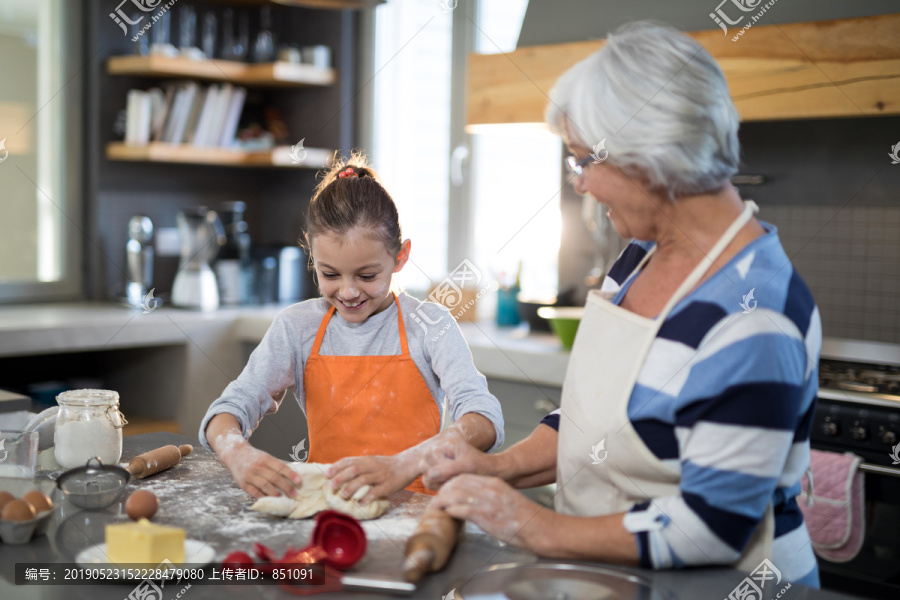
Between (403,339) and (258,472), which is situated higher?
(403,339)

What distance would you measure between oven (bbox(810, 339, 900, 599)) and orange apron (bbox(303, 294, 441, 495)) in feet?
3.57

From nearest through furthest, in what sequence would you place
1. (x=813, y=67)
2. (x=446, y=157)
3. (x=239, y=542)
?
(x=239, y=542) → (x=813, y=67) → (x=446, y=157)

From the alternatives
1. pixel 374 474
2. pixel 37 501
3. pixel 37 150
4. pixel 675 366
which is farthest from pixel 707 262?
pixel 37 150

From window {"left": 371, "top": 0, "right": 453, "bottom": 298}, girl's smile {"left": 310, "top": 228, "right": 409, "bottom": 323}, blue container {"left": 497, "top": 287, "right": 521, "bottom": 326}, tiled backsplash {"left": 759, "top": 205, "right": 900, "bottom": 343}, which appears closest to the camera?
girl's smile {"left": 310, "top": 228, "right": 409, "bottom": 323}

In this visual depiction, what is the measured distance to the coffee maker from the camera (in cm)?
325

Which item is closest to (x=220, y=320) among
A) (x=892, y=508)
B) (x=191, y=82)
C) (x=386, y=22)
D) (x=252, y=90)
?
(x=191, y=82)

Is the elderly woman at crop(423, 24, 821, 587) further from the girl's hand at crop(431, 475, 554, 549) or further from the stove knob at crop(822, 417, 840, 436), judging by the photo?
the stove knob at crop(822, 417, 840, 436)

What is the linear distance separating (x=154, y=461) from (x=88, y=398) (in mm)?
136

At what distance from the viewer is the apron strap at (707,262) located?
1.07m

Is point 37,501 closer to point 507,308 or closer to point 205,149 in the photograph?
point 507,308

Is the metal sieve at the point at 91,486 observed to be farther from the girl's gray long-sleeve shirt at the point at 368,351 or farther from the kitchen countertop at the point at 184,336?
the kitchen countertop at the point at 184,336

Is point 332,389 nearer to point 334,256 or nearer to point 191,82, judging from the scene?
point 334,256

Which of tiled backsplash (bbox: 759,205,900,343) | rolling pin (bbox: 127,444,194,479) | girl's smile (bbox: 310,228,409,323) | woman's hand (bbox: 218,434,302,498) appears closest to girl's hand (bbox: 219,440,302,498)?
woman's hand (bbox: 218,434,302,498)

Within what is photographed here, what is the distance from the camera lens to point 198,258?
3.30 m
